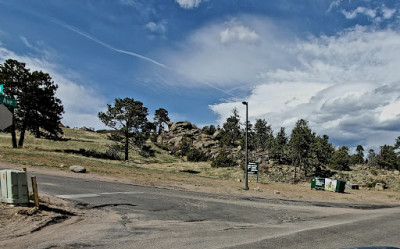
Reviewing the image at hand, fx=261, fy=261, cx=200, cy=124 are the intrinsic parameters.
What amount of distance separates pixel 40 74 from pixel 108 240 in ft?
119

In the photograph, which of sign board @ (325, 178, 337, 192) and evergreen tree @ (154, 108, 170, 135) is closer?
sign board @ (325, 178, 337, 192)

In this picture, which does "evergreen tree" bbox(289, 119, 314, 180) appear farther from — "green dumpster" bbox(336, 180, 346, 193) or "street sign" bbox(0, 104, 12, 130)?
"street sign" bbox(0, 104, 12, 130)

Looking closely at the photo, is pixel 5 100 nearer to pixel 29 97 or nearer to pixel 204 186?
pixel 204 186

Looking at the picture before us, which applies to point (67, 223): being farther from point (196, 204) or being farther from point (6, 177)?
point (196, 204)

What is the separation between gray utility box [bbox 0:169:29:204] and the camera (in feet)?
26.4

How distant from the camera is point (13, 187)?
8.07 m

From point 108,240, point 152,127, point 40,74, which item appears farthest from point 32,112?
point 108,240

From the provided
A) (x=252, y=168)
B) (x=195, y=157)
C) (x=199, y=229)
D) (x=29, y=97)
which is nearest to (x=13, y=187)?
(x=199, y=229)

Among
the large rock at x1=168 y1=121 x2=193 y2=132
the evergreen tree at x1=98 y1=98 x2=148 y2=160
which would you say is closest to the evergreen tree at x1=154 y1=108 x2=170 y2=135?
the large rock at x1=168 y1=121 x2=193 y2=132

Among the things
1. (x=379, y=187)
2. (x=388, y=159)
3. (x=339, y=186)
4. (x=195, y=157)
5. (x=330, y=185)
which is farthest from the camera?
(x=388, y=159)

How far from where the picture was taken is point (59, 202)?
1033cm

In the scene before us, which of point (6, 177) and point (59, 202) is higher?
point (6, 177)

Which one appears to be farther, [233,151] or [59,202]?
[233,151]

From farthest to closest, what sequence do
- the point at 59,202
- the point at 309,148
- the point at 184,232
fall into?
the point at 309,148 < the point at 59,202 < the point at 184,232
